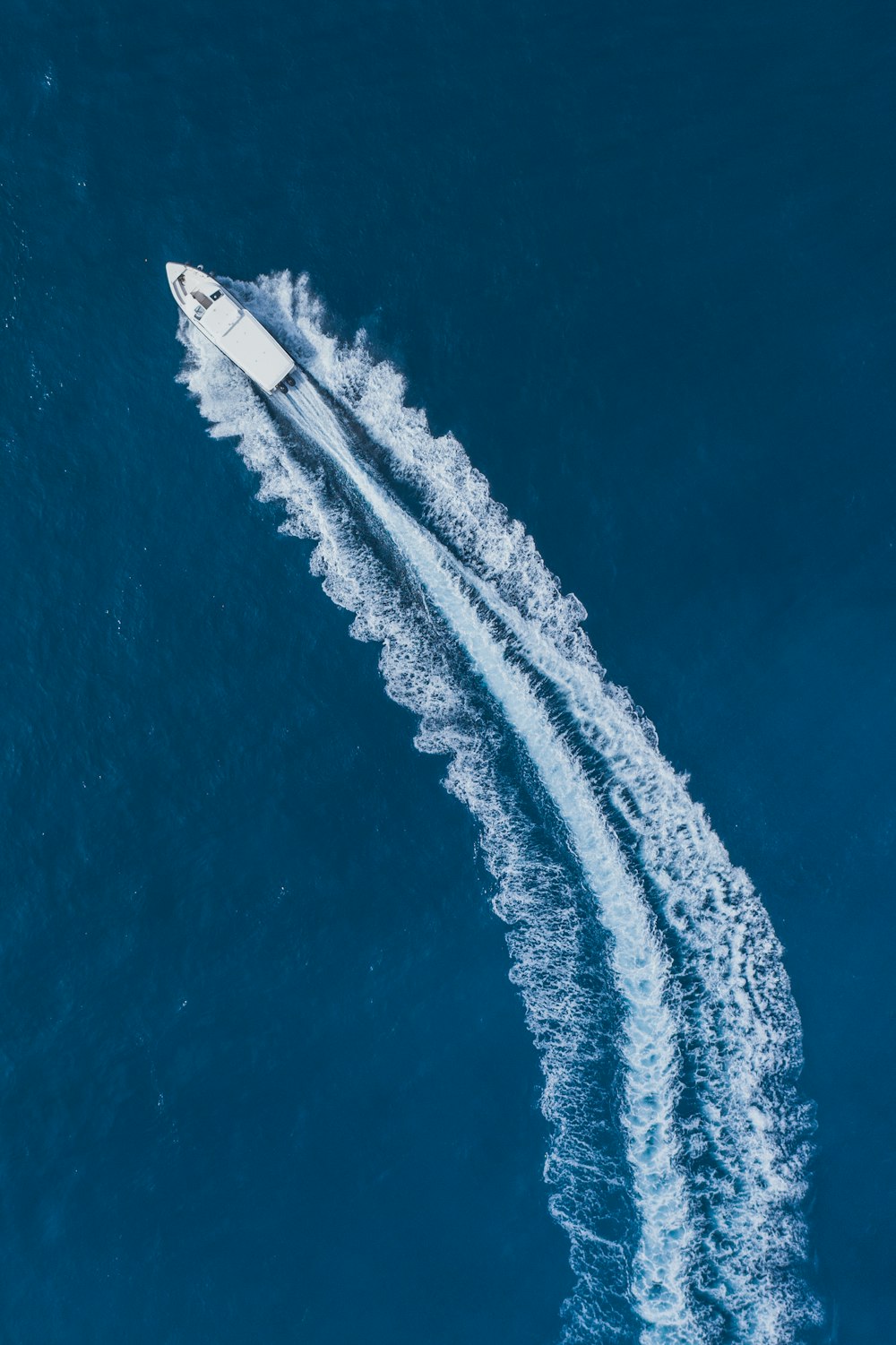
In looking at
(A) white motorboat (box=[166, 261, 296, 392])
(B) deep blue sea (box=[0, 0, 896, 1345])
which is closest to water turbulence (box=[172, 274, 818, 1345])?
(B) deep blue sea (box=[0, 0, 896, 1345])

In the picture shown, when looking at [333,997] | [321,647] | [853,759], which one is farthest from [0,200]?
[853,759]

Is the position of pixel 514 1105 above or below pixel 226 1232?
above

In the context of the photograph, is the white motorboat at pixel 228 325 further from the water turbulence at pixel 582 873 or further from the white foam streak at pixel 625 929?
the white foam streak at pixel 625 929

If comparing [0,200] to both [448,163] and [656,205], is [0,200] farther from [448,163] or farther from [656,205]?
[656,205]

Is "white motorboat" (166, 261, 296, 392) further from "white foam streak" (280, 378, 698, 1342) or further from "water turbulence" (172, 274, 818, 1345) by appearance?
"white foam streak" (280, 378, 698, 1342)

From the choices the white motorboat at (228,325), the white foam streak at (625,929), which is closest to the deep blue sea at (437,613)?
the white foam streak at (625,929)

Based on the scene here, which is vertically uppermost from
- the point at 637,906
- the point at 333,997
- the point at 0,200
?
the point at 0,200

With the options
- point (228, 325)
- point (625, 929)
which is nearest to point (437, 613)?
point (228, 325)
